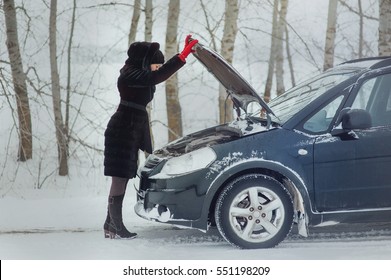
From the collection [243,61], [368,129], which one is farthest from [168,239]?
[243,61]

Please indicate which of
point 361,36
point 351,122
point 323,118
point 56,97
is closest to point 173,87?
point 56,97

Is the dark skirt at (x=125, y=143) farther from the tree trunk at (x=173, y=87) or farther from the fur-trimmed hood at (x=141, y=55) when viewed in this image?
the tree trunk at (x=173, y=87)

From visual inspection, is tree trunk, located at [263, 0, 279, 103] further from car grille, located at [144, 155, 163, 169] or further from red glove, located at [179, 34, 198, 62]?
red glove, located at [179, 34, 198, 62]

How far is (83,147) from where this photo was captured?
703 centimetres

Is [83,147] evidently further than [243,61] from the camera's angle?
No

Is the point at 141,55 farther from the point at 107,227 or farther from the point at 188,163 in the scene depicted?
the point at 107,227

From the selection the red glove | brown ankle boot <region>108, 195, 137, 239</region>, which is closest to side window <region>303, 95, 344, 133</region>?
the red glove

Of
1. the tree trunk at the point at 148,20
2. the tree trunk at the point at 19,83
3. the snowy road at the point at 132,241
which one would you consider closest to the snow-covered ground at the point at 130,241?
the snowy road at the point at 132,241

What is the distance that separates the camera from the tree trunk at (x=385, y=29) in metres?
7.06

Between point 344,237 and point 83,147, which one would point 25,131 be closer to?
point 83,147

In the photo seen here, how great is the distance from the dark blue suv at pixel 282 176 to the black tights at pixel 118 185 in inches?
13.3

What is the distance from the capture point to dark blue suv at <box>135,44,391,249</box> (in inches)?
187

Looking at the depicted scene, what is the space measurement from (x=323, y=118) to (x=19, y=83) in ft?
12.3
